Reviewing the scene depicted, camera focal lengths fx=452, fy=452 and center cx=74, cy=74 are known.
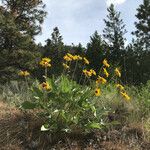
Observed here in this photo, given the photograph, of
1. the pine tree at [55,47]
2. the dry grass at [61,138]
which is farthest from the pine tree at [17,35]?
the dry grass at [61,138]

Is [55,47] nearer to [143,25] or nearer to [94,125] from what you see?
[143,25]

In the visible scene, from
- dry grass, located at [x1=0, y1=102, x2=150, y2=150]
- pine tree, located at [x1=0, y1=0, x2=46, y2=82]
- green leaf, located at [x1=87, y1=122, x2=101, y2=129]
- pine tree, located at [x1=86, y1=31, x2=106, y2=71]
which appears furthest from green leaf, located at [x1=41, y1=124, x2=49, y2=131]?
pine tree, located at [x1=86, y1=31, x2=106, y2=71]

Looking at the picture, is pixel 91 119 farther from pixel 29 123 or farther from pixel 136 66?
pixel 136 66

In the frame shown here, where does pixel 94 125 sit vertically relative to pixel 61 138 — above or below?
above

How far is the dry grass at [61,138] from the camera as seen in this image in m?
6.25

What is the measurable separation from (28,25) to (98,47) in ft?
49.4

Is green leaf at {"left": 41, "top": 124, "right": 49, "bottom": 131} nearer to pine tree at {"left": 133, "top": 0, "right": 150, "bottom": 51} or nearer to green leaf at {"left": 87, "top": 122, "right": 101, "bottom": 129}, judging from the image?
green leaf at {"left": 87, "top": 122, "right": 101, "bottom": 129}

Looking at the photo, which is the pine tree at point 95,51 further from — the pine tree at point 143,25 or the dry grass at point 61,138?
the dry grass at point 61,138

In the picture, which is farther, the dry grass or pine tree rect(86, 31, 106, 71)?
pine tree rect(86, 31, 106, 71)

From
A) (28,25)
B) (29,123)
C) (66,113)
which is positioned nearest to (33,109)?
(29,123)

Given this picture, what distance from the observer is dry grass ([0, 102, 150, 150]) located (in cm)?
625

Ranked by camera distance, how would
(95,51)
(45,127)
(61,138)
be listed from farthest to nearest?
(95,51) → (61,138) → (45,127)

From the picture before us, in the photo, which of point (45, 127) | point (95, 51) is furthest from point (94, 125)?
point (95, 51)

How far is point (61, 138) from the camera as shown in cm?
639
